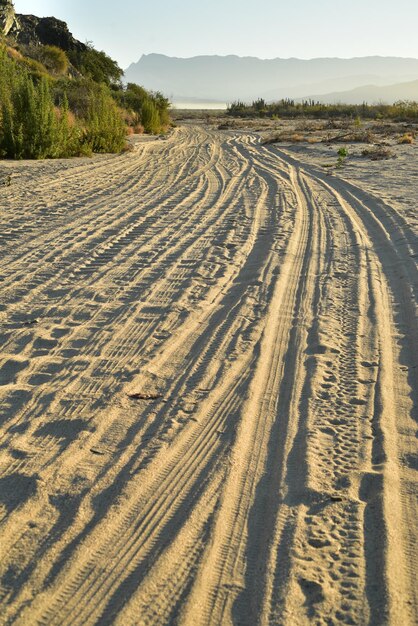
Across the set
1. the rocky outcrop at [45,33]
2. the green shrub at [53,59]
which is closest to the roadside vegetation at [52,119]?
the green shrub at [53,59]

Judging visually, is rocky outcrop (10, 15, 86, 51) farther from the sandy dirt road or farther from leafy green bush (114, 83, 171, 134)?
the sandy dirt road

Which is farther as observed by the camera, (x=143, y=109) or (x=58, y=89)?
(x=143, y=109)

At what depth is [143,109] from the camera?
105 ft

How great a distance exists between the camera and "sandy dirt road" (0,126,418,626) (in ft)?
8.79

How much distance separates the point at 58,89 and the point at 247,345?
2151 centimetres

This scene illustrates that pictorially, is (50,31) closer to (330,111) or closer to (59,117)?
(330,111)

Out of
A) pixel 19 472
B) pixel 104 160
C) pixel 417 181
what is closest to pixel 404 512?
pixel 19 472

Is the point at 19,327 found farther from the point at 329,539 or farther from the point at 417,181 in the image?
the point at 417,181

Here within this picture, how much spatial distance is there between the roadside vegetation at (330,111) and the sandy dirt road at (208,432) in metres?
36.6

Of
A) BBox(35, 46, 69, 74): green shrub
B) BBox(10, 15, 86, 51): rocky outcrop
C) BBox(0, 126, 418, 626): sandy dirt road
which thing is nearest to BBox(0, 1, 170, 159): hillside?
BBox(35, 46, 69, 74): green shrub

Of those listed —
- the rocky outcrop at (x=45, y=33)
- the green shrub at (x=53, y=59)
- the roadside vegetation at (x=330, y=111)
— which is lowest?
the roadside vegetation at (x=330, y=111)

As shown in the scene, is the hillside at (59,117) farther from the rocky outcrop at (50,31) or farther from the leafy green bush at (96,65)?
the rocky outcrop at (50,31)

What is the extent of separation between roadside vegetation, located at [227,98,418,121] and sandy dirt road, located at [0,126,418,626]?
36643 millimetres

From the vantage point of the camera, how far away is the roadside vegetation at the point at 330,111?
45.3 m
